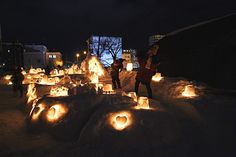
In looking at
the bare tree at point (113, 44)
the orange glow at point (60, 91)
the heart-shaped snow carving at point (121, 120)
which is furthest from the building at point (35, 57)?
the heart-shaped snow carving at point (121, 120)

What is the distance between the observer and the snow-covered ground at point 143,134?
18.7 feet

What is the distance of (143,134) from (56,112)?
291 cm

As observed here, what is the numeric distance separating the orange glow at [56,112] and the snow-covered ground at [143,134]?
1.49 feet

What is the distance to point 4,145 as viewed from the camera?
20.5 ft

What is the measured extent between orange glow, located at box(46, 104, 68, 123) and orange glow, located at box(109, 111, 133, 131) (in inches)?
66.1

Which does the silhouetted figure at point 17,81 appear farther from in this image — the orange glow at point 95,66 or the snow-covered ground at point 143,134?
the orange glow at point 95,66

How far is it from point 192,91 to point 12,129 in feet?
20.7

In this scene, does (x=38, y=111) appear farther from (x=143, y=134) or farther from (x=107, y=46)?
(x=107, y=46)

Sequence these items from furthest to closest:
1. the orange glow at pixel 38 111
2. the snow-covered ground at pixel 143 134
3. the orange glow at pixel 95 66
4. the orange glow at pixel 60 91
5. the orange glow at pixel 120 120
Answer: the orange glow at pixel 95 66, the orange glow at pixel 60 91, the orange glow at pixel 38 111, the orange glow at pixel 120 120, the snow-covered ground at pixel 143 134

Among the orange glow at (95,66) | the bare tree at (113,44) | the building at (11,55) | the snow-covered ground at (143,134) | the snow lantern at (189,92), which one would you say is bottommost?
the snow-covered ground at (143,134)

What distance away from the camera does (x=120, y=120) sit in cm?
635

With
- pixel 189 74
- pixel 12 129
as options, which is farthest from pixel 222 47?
pixel 12 129

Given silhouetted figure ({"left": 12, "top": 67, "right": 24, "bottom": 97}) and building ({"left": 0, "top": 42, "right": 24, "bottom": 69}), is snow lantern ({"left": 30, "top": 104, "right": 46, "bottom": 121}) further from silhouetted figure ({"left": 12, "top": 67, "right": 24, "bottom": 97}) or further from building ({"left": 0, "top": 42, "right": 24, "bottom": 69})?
building ({"left": 0, "top": 42, "right": 24, "bottom": 69})

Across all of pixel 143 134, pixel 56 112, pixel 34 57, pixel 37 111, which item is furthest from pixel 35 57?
pixel 143 134
